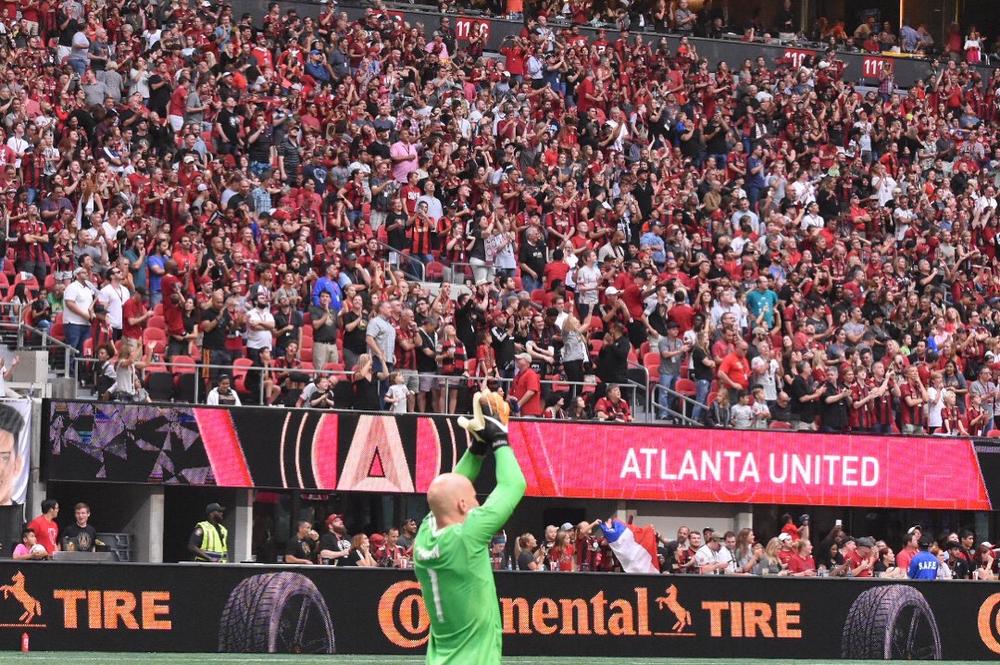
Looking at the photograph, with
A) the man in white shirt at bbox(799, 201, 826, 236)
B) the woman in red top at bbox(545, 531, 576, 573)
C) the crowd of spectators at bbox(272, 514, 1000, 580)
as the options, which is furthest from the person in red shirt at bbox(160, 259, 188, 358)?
the man in white shirt at bbox(799, 201, 826, 236)

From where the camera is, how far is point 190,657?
16688 mm

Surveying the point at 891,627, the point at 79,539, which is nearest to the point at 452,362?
the point at 79,539

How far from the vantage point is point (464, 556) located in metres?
7.20

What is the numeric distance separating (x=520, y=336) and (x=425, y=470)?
2292 mm

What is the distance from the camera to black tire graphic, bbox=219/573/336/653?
17.5 metres

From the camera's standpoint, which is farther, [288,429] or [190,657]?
[288,429]

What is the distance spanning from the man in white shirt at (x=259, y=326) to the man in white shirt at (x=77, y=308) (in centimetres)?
189

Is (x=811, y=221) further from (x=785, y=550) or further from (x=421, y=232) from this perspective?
(x=785, y=550)

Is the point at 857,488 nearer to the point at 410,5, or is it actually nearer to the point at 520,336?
the point at 520,336

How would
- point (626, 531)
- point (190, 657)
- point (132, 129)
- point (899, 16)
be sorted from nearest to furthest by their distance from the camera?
point (190, 657) → point (626, 531) → point (132, 129) → point (899, 16)

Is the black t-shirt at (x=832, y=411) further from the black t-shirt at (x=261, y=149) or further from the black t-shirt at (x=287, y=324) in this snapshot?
the black t-shirt at (x=261, y=149)

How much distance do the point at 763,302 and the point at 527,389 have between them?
475 cm

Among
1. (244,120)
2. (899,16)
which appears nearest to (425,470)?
(244,120)

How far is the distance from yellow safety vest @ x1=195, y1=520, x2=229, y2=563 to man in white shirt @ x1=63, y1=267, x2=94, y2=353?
3101 mm
